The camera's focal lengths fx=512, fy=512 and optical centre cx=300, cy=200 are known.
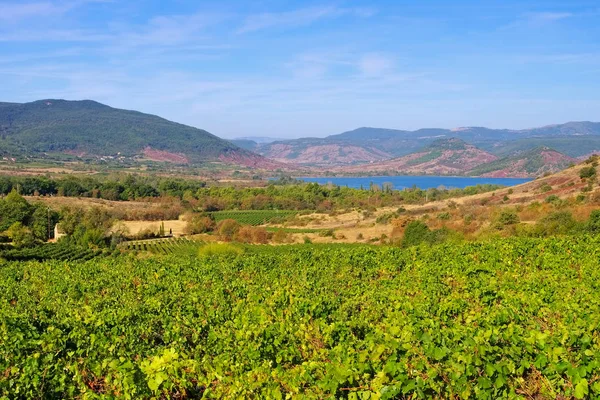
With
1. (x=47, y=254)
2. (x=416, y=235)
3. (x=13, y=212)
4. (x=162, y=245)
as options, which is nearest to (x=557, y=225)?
(x=416, y=235)

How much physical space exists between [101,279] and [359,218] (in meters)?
79.2

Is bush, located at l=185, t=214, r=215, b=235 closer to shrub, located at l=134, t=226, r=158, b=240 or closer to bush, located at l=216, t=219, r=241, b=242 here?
shrub, located at l=134, t=226, r=158, b=240

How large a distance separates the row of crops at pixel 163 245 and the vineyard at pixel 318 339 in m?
50.0

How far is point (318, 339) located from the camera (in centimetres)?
955

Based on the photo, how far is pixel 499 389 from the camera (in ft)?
21.1

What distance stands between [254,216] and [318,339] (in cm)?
10473

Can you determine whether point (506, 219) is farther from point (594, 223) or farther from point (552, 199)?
point (594, 223)

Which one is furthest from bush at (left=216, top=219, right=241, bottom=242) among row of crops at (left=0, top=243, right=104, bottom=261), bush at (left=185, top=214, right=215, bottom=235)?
row of crops at (left=0, top=243, right=104, bottom=261)

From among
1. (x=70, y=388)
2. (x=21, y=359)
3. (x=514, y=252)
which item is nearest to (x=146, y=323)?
(x=21, y=359)

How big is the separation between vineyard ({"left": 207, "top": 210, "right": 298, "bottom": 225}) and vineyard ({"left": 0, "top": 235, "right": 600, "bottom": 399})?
86.8 m

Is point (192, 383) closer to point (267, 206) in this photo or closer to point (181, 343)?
point (181, 343)

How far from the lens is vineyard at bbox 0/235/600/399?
6.55m

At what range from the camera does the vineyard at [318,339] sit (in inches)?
258

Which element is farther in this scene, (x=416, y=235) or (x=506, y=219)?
(x=416, y=235)
